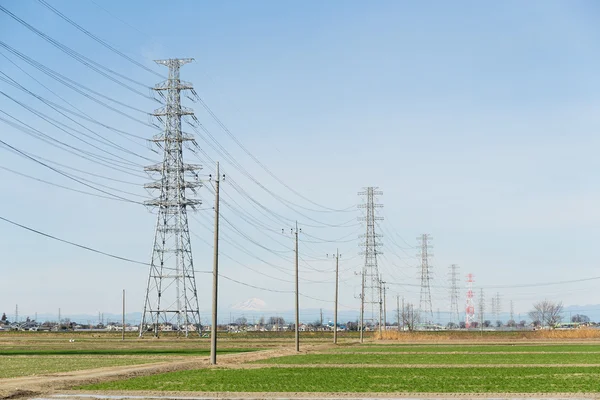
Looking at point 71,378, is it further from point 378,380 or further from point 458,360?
point 458,360

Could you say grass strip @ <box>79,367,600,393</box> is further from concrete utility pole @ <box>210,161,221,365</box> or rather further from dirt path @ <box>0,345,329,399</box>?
concrete utility pole @ <box>210,161,221,365</box>

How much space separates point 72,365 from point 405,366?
21714mm

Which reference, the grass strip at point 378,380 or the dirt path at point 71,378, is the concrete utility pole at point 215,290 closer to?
the dirt path at point 71,378

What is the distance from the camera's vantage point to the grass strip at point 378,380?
32938mm

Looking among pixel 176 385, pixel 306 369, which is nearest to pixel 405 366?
pixel 306 369

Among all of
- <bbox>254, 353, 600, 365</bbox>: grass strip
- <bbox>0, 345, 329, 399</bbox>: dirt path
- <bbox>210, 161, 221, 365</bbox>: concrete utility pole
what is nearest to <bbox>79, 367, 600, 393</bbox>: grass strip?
<bbox>0, 345, 329, 399</bbox>: dirt path

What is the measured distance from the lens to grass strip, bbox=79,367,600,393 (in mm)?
32938

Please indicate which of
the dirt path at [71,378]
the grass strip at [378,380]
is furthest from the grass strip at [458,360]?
the grass strip at [378,380]

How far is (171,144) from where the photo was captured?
338ft

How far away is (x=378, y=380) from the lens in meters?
37.8

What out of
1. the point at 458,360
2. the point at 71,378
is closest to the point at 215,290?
the point at 71,378

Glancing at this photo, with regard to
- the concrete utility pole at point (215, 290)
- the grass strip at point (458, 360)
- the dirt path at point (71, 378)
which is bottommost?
the grass strip at point (458, 360)

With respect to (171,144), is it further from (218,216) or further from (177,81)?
(218,216)

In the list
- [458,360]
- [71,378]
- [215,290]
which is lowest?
[458,360]
